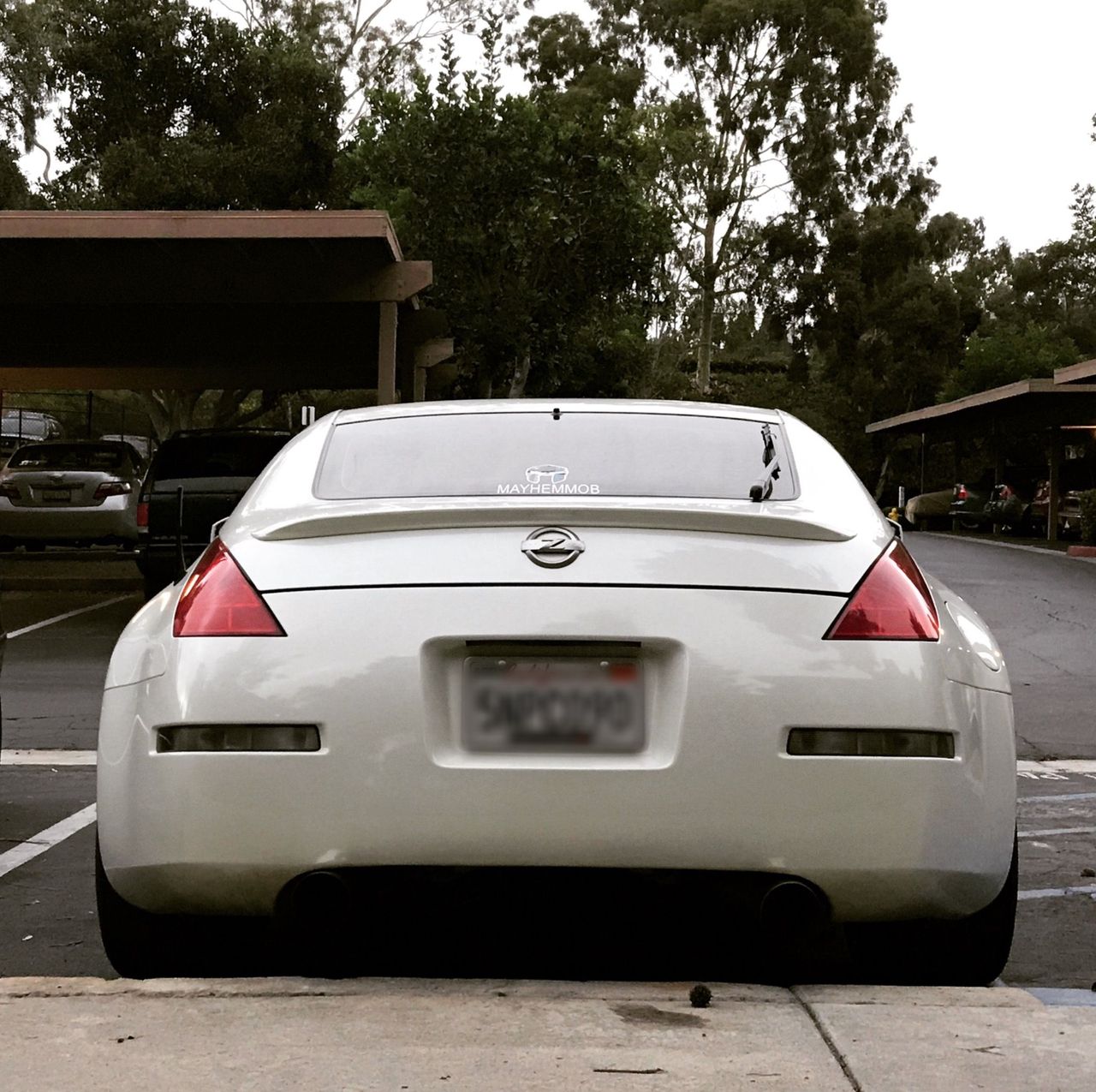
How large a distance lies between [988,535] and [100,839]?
35148mm

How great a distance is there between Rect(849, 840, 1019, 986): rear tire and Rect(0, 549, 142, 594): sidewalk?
14.0m

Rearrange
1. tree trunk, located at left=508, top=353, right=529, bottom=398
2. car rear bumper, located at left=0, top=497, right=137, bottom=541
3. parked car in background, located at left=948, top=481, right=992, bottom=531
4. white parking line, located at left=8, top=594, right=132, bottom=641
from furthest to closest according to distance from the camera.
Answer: parked car in background, located at left=948, top=481, right=992, bottom=531 → tree trunk, located at left=508, top=353, right=529, bottom=398 → car rear bumper, located at left=0, top=497, right=137, bottom=541 → white parking line, located at left=8, top=594, right=132, bottom=641

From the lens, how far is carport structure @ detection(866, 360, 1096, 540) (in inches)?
1280

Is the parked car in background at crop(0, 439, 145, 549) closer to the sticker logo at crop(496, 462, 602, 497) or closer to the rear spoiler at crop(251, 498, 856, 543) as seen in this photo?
the sticker logo at crop(496, 462, 602, 497)

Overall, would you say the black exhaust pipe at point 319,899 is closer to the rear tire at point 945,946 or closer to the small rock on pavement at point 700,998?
the small rock on pavement at point 700,998

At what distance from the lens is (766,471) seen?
3.88 meters

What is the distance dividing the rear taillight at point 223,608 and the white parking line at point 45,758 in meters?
4.15

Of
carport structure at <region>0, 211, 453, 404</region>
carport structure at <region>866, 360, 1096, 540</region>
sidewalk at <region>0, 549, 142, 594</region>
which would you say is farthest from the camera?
carport structure at <region>866, 360, 1096, 540</region>

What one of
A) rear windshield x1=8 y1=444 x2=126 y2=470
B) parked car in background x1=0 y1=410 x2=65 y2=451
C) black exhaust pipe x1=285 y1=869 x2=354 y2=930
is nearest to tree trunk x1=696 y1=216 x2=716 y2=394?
parked car in background x1=0 y1=410 x2=65 y2=451

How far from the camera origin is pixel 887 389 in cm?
5453

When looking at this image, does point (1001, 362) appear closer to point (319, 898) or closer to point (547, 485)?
point (547, 485)

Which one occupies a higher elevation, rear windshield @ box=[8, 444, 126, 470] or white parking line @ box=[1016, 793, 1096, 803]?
rear windshield @ box=[8, 444, 126, 470]

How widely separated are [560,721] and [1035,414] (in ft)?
123

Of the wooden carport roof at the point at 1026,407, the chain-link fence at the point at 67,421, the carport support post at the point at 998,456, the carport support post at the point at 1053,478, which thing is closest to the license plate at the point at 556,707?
the chain-link fence at the point at 67,421
